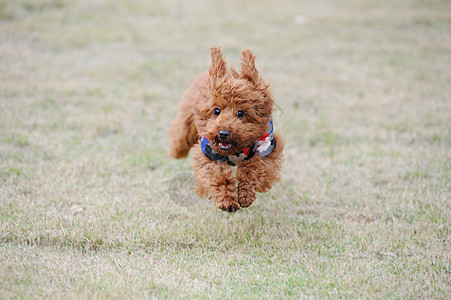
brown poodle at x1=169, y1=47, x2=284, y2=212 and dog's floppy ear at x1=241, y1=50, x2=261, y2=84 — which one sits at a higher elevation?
dog's floppy ear at x1=241, y1=50, x2=261, y2=84

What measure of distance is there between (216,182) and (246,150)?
0.40 meters

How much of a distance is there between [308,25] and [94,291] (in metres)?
11.2

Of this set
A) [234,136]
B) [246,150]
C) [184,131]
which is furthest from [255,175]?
[184,131]

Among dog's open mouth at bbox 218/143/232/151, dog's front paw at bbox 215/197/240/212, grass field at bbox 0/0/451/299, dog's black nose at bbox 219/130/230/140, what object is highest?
dog's black nose at bbox 219/130/230/140

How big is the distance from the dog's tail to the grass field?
0.42 m

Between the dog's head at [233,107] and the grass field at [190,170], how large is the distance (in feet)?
3.41

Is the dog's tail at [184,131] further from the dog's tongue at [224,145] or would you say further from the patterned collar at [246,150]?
the dog's tongue at [224,145]

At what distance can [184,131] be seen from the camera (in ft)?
17.1

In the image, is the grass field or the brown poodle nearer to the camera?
the grass field

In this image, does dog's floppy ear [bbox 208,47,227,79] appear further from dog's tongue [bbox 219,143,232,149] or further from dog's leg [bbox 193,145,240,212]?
dog's leg [bbox 193,145,240,212]

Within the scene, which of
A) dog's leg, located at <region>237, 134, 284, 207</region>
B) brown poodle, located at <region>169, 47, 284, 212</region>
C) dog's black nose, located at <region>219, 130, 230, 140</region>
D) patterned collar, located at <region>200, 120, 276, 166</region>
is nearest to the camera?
dog's black nose, located at <region>219, 130, 230, 140</region>

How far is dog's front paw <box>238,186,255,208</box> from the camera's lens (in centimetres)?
384

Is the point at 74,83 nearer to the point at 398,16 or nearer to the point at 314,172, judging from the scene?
the point at 314,172

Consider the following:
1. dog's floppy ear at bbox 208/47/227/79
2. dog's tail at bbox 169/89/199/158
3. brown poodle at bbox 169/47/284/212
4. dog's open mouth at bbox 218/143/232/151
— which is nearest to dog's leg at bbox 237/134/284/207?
brown poodle at bbox 169/47/284/212
